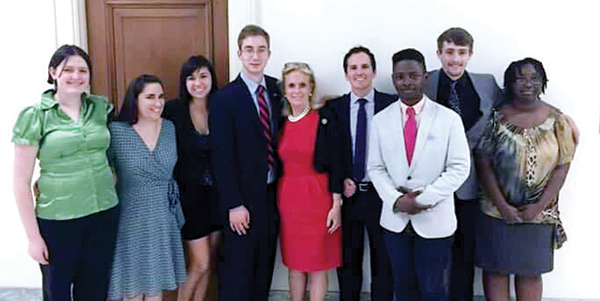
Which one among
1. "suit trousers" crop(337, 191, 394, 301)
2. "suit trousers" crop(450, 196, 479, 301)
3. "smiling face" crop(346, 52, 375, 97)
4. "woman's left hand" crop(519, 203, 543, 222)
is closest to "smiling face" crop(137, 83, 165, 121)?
"smiling face" crop(346, 52, 375, 97)

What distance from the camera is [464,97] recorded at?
2787 mm

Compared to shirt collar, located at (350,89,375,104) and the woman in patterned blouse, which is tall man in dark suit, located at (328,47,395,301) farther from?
the woman in patterned blouse

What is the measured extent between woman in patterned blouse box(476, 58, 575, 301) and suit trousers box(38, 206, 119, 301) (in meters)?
1.90

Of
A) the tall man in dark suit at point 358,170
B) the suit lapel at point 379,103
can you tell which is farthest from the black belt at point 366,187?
the suit lapel at point 379,103

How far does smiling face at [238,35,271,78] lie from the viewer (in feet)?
8.58

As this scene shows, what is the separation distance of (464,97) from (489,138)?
25 cm

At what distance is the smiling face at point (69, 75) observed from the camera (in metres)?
2.31

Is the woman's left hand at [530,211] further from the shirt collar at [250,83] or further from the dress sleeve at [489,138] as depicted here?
the shirt collar at [250,83]

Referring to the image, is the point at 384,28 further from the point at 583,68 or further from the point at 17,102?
the point at 17,102

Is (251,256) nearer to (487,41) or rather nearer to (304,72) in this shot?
(304,72)

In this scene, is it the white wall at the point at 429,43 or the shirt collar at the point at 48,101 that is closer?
the shirt collar at the point at 48,101

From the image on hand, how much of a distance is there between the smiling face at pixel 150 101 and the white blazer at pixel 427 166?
1.06 m

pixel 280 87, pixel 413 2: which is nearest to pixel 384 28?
pixel 413 2

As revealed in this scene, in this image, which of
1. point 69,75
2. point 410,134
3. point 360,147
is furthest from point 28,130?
point 410,134
